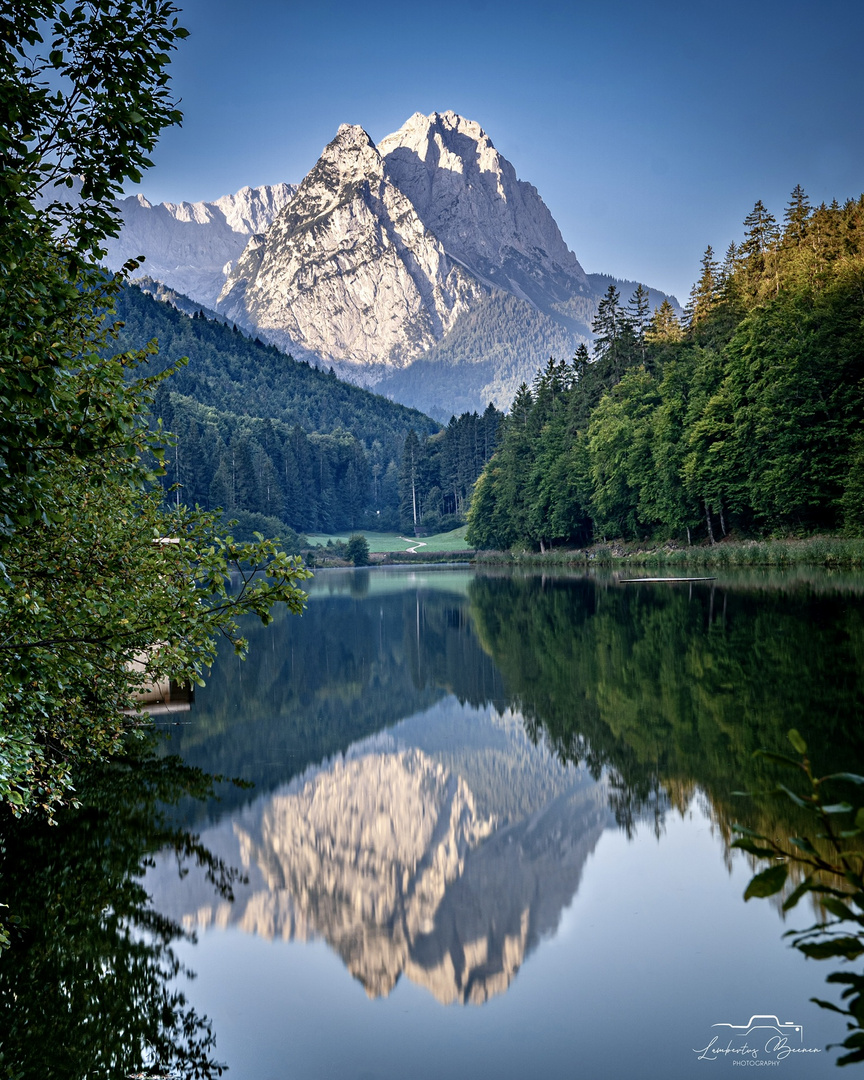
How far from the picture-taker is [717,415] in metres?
71.9

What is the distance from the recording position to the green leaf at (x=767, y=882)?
6.98 ft

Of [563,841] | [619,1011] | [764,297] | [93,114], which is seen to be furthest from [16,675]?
[764,297]

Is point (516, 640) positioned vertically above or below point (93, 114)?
below

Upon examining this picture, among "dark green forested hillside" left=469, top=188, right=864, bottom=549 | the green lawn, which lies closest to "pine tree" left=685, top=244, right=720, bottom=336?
"dark green forested hillside" left=469, top=188, right=864, bottom=549

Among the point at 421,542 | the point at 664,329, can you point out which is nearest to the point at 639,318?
the point at 664,329

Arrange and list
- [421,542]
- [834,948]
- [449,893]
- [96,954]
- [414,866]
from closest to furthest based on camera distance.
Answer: [834,948]
[96,954]
[449,893]
[414,866]
[421,542]

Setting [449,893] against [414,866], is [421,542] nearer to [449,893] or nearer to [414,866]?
[414,866]

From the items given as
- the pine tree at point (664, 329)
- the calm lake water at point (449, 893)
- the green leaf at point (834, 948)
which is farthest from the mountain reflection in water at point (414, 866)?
the pine tree at point (664, 329)

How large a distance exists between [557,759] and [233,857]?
7.65 metres

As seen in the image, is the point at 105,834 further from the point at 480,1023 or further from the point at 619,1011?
the point at 619,1011

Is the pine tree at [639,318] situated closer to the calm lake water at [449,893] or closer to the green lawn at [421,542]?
the green lawn at [421,542]

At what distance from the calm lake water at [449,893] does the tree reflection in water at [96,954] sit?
0.04 m

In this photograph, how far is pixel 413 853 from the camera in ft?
43.9

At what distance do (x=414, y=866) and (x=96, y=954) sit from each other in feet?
16.4
